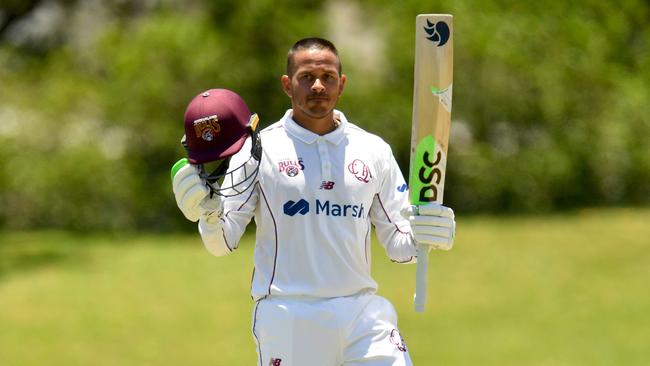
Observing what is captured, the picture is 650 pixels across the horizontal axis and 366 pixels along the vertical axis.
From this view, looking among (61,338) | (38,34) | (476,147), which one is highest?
(38,34)

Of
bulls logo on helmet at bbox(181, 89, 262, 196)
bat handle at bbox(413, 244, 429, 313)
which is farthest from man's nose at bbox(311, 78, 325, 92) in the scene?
bat handle at bbox(413, 244, 429, 313)

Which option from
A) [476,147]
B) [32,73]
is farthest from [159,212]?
[476,147]

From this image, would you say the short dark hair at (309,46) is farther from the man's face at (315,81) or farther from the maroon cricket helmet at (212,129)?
the maroon cricket helmet at (212,129)

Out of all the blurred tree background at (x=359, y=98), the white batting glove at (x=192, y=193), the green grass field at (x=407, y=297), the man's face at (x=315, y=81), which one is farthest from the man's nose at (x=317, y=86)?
the blurred tree background at (x=359, y=98)

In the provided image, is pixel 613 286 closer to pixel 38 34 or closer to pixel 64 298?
pixel 64 298

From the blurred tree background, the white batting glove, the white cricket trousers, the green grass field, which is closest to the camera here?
the white batting glove

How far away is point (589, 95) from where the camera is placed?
1575 cm

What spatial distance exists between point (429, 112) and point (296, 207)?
0.62 m

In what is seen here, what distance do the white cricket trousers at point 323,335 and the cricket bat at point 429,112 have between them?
21 centimetres

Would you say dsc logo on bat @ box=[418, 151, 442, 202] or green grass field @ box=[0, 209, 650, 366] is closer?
dsc logo on bat @ box=[418, 151, 442, 202]

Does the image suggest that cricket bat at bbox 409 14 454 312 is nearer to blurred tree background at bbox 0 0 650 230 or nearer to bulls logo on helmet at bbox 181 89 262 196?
bulls logo on helmet at bbox 181 89 262 196

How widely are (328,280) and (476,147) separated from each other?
11.2 metres

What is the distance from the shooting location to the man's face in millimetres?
4520

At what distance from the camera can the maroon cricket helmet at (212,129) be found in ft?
14.2
